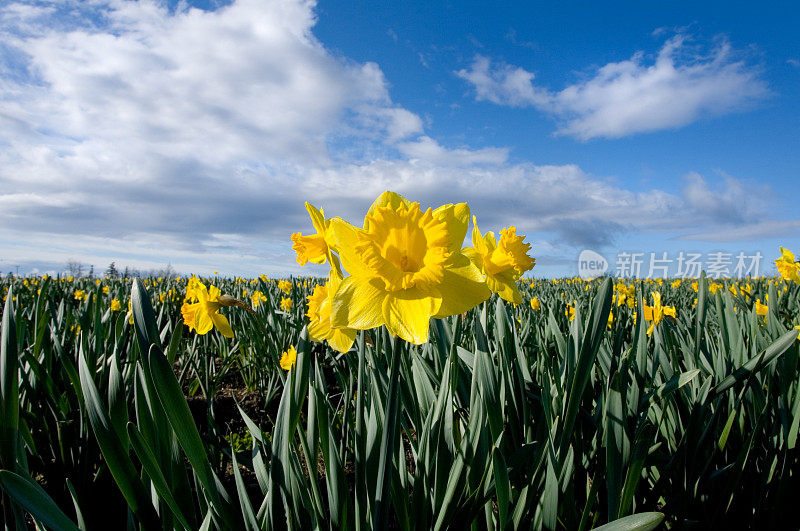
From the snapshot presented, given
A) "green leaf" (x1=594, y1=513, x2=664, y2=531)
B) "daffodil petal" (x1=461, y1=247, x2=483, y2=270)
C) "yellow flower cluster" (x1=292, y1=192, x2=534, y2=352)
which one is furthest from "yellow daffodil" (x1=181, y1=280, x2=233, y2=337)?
"green leaf" (x1=594, y1=513, x2=664, y2=531)

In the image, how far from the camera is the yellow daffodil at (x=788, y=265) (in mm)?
2875

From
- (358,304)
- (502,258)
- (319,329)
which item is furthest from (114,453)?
(502,258)

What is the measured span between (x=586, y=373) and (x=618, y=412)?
0.21m

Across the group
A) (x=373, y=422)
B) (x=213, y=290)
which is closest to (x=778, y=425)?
(x=373, y=422)

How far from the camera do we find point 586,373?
3.36ft

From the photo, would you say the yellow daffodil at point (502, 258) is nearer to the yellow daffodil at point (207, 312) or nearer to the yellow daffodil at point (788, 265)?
the yellow daffodil at point (207, 312)

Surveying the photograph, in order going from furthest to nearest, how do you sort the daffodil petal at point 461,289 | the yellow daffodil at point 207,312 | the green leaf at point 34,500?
the yellow daffodil at point 207,312
the daffodil petal at point 461,289
the green leaf at point 34,500

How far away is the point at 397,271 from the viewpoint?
1.03 m

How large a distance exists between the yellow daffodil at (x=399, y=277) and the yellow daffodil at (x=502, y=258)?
0.29 metres

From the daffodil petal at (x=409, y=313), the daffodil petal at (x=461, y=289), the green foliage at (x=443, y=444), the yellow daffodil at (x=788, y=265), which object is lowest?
the green foliage at (x=443, y=444)

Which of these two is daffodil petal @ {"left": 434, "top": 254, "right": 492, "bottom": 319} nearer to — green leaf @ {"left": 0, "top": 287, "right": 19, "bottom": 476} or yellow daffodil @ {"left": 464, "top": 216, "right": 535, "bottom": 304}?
yellow daffodil @ {"left": 464, "top": 216, "right": 535, "bottom": 304}

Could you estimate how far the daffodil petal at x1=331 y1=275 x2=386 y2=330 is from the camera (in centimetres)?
93

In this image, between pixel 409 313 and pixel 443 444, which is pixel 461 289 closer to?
pixel 409 313

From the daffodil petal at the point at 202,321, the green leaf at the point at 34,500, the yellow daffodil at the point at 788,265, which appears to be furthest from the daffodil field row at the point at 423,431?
the yellow daffodil at the point at 788,265
